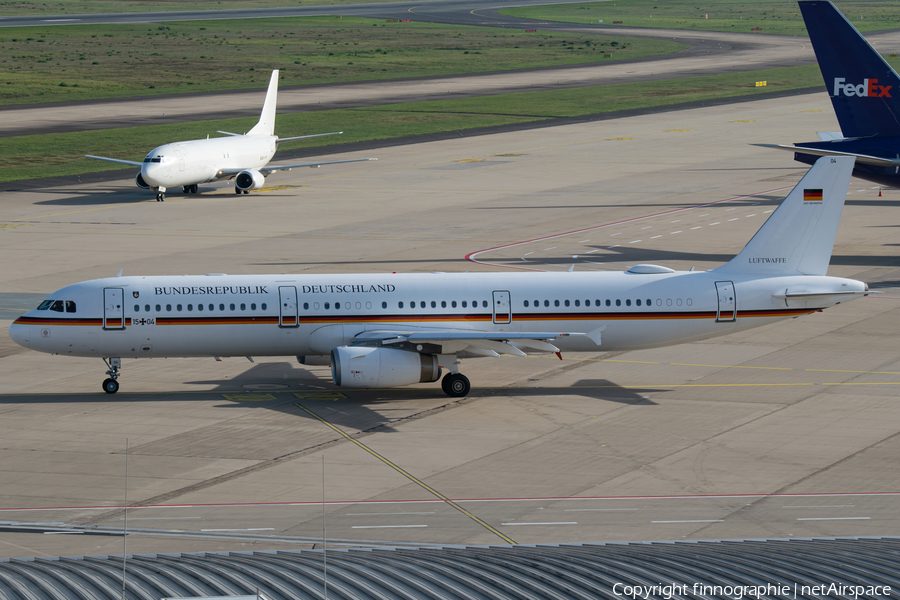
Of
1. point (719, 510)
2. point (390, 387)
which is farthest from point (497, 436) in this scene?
point (719, 510)

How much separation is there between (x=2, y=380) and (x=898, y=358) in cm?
3402

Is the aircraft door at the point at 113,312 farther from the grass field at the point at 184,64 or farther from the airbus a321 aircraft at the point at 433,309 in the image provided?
the grass field at the point at 184,64

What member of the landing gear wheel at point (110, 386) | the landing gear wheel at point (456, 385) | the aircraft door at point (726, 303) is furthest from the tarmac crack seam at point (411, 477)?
the aircraft door at point (726, 303)

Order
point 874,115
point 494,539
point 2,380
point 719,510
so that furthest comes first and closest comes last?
1. point 874,115
2. point 2,380
3. point 719,510
4. point 494,539

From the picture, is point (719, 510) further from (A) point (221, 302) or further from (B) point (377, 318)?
(A) point (221, 302)

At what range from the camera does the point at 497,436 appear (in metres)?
35.5

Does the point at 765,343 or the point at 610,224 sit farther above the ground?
the point at 610,224

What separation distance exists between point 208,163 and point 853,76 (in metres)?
45.4

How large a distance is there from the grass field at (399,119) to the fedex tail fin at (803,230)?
6955 centimetres

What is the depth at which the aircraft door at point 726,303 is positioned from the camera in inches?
1601

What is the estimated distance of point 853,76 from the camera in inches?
2472

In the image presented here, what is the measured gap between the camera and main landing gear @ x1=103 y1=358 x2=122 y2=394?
40.6 meters

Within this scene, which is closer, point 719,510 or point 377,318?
point 719,510
